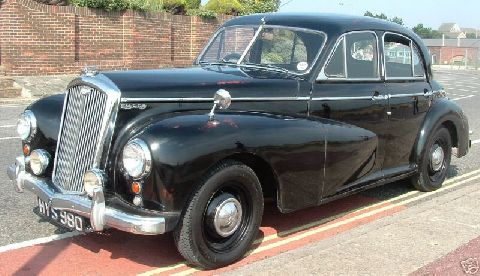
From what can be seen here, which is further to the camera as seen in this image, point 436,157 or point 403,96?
point 436,157

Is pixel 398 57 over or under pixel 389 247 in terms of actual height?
over

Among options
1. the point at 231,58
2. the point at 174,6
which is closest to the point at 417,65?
the point at 231,58

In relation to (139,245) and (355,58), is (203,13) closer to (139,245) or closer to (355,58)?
(355,58)

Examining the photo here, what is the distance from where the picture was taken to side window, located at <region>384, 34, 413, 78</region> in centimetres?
604

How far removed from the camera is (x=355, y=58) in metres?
5.59

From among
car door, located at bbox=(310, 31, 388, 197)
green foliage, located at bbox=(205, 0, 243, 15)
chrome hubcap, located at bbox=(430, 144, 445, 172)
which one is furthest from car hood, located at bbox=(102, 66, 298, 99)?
green foliage, located at bbox=(205, 0, 243, 15)

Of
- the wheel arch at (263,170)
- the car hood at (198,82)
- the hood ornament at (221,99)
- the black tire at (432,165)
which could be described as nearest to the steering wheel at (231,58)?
the car hood at (198,82)

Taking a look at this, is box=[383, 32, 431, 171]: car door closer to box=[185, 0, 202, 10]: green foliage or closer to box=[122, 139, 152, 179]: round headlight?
box=[122, 139, 152, 179]: round headlight

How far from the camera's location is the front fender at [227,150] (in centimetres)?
382

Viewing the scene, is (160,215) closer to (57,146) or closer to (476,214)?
(57,146)

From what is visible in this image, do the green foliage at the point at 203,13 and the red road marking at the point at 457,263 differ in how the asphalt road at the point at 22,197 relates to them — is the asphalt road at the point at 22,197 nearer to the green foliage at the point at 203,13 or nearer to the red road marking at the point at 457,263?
the red road marking at the point at 457,263

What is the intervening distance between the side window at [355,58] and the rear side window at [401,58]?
0.22 metres

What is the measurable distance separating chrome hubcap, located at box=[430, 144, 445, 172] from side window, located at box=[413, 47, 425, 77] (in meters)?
0.86

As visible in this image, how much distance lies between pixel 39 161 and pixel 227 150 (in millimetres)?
1579
